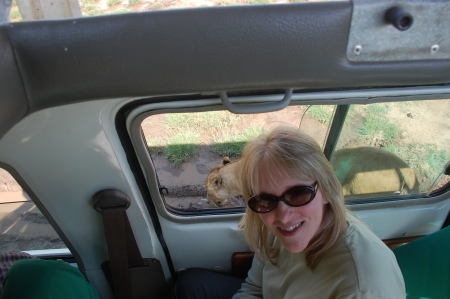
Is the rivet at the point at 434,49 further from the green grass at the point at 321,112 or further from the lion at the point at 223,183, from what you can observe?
the lion at the point at 223,183

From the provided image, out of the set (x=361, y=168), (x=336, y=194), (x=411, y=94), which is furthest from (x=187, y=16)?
(x=361, y=168)

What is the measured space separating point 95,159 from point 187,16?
3.83ft

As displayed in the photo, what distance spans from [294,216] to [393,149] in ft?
3.21

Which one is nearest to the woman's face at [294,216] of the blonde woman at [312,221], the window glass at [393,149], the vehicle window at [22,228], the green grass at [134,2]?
the blonde woman at [312,221]

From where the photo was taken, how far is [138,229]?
1963mm

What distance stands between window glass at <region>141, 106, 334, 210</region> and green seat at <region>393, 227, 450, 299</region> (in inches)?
30.9

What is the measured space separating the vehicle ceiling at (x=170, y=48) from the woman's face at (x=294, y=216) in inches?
35.6

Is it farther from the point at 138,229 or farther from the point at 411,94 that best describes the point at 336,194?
the point at 138,229

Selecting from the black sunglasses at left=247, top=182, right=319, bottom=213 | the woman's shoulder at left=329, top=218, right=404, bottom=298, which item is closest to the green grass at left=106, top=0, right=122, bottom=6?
the black sunglasses at left=247, top=182, right=319, bottom=213

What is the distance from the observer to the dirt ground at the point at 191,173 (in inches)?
70.5

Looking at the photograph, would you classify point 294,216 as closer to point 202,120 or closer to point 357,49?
point 202,120

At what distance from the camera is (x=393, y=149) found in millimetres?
2037

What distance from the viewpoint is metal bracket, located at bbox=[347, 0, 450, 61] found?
19.3 inches

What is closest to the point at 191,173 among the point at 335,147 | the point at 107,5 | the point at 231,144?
the point at 231,144
